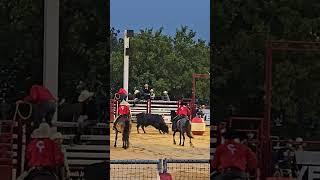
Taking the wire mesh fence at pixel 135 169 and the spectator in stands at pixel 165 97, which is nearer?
the wire mesh fence at pixel 135 169

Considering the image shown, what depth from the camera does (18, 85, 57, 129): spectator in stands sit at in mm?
4238

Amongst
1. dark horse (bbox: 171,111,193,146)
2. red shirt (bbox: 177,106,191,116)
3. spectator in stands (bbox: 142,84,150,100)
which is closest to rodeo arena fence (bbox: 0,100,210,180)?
red shirt (bbox: 177,106,191,116)

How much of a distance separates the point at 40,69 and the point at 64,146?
0.64m

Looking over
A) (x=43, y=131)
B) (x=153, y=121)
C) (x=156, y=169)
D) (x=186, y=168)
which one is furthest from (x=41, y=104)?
(x=153, y=121)

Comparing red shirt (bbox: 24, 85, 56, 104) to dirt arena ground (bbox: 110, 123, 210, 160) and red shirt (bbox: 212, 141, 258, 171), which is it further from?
red shirt (bbox: 212, 141, 258, 171)

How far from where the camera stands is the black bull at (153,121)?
21.8 ft

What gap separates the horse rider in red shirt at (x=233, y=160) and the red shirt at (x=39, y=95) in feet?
4.57

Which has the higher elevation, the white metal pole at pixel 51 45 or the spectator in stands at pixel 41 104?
the white metal pole at pixel 51 45

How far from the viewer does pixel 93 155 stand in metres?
4.34

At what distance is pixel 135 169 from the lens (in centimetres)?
571

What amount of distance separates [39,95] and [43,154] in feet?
1.51

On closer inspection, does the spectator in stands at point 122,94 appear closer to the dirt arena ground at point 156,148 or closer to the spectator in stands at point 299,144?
the dirt arena ground at point 156,148

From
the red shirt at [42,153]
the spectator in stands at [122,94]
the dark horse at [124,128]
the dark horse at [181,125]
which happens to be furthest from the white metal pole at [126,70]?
the red shirt at [42,153]

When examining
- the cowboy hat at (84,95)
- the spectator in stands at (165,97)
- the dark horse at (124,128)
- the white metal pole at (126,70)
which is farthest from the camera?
the spectator in stands at (165,97)
